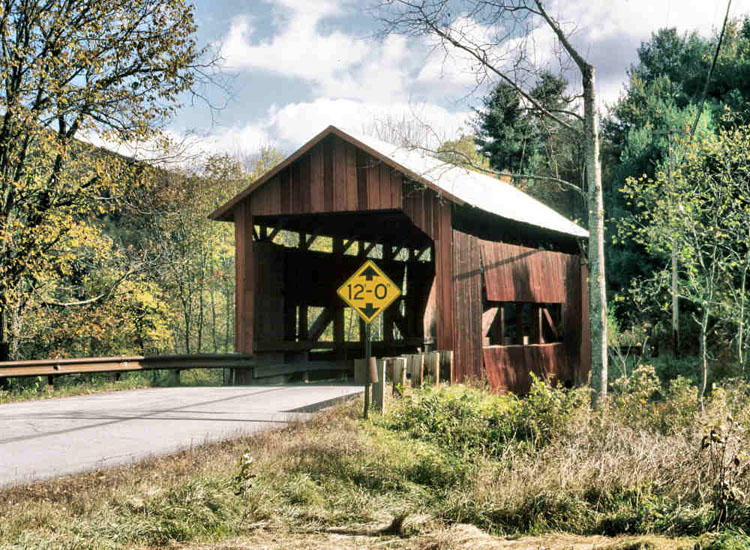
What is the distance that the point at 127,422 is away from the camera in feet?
35.2

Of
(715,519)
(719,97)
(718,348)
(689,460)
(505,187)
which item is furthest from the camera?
(719,97)

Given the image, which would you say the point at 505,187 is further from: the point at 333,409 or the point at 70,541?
the point at 70,541

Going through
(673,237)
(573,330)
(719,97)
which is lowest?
(573,330)

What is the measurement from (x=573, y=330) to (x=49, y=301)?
1440cm

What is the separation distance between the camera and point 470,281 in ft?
54.7

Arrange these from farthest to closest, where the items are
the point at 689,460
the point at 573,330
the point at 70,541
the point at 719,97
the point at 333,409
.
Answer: the point at 719,97 → the point at 573,330 → the point at 333,409 → the point at 689,460 → the point at 70,541

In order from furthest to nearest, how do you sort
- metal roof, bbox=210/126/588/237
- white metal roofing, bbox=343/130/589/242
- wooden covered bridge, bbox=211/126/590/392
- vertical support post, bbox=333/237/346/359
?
vertical support post, bbox=333/237/346/359 → white metal roofing, bbox=343/130/589/242 → wooden covered bridge, bbox=211/126/590/392 → metal roof, bbox=210/126/588/237

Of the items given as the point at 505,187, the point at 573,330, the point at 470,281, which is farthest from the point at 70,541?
the point at 505,187

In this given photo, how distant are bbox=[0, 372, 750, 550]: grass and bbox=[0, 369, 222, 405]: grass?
27.5 ft

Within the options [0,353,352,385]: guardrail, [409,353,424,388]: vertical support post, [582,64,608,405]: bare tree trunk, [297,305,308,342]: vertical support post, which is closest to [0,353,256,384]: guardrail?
[0,353,352,385]: guardrail

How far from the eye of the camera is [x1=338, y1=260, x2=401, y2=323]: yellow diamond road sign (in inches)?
413

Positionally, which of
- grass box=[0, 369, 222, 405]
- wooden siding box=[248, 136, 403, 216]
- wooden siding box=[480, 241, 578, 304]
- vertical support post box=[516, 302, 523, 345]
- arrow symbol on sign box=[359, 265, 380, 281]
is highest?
wooden siding box=[248, 136, 403, 216]

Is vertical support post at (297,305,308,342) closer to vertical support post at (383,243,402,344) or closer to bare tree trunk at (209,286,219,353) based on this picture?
vertical support post at (383,243,402,344)

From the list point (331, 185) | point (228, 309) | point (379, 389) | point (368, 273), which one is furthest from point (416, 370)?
point (228, 309)
